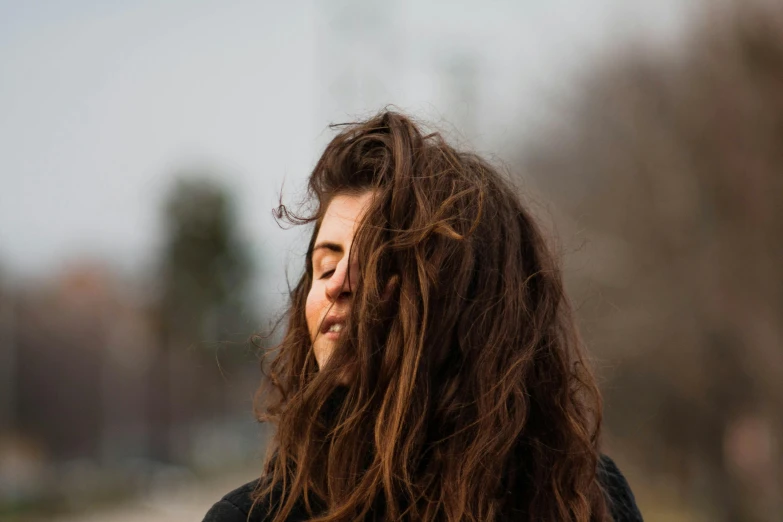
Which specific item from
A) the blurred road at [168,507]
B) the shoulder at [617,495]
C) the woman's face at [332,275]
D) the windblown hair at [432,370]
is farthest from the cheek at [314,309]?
the blurred road at [168,507]

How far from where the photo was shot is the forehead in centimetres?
232

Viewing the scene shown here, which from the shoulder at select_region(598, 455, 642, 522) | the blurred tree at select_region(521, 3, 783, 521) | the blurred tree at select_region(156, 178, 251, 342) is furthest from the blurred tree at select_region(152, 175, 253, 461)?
the shoulder at select_region(598, 455, 642, 522)

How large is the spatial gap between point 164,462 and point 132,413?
2.42m

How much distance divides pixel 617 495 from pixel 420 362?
0.88 metres

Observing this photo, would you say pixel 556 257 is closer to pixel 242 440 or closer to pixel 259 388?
pixel 259 388

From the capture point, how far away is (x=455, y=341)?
2.33 m

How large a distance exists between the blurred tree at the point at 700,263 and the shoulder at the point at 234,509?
36.0 ft

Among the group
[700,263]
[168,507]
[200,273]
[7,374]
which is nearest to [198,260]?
[200,273]

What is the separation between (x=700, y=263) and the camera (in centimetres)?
1488

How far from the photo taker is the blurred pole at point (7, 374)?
28266 mm

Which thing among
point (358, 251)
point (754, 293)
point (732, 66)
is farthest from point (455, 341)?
point (732, 66)

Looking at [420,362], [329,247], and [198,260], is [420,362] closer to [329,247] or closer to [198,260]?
[329,247]

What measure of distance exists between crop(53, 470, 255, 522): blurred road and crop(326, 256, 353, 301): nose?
65.5 feet

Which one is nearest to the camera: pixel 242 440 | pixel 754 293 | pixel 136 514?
pixel 754 293
